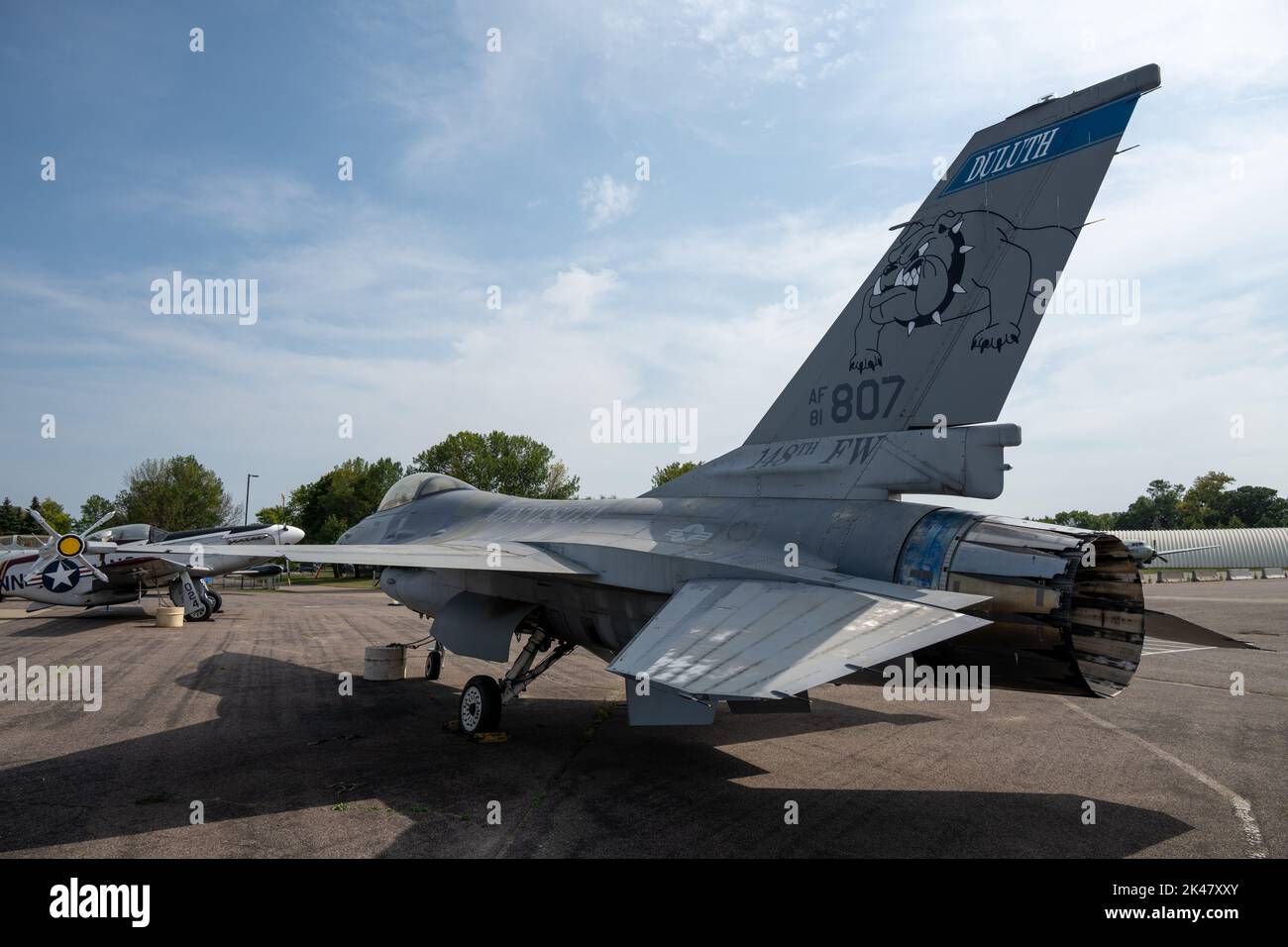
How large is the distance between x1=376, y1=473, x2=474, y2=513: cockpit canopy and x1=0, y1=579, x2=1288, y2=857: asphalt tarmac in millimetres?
3063

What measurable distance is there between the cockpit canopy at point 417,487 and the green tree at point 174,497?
52793 mm

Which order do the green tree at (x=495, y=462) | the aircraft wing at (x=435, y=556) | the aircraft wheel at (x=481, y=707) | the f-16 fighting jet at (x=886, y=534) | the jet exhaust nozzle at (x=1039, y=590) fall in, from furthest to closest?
the green tree at (x=495, y=462) < the aircraft wheel at (x=481, y=707) < the aircraft wing at (x=435, y=556) < the jet exhaust nozzle at (x=1039, y=590) < the f-16 fighting jet at (x=886, y=534)

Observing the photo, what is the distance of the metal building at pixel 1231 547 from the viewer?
61.2 meters

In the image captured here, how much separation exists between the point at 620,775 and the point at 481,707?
2.15m

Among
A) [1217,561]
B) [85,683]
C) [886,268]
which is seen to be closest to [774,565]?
[886,268]

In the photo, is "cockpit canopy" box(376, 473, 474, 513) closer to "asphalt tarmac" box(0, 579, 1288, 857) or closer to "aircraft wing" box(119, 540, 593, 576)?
"asphalt tarmac" box(0, 579, 1288, 857)

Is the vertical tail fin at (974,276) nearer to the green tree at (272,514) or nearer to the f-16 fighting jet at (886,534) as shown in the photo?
the f-16 fighting jet at (886,534)

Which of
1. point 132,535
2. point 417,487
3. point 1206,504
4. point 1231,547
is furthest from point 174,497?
point 1206,504

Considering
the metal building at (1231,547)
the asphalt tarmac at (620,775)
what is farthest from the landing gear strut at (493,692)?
the metal building at (1231,547)

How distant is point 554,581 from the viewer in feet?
27.3

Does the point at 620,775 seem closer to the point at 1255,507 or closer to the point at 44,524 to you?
the point at 44,524

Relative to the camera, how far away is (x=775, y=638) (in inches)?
185

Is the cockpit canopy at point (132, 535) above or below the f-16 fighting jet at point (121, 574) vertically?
above

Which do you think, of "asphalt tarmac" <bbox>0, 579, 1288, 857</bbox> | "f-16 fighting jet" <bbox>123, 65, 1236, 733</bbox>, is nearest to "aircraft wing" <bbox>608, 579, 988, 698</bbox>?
"f-16 fighting jet" <bbox>123, 65, 1236, 733</bbox>
